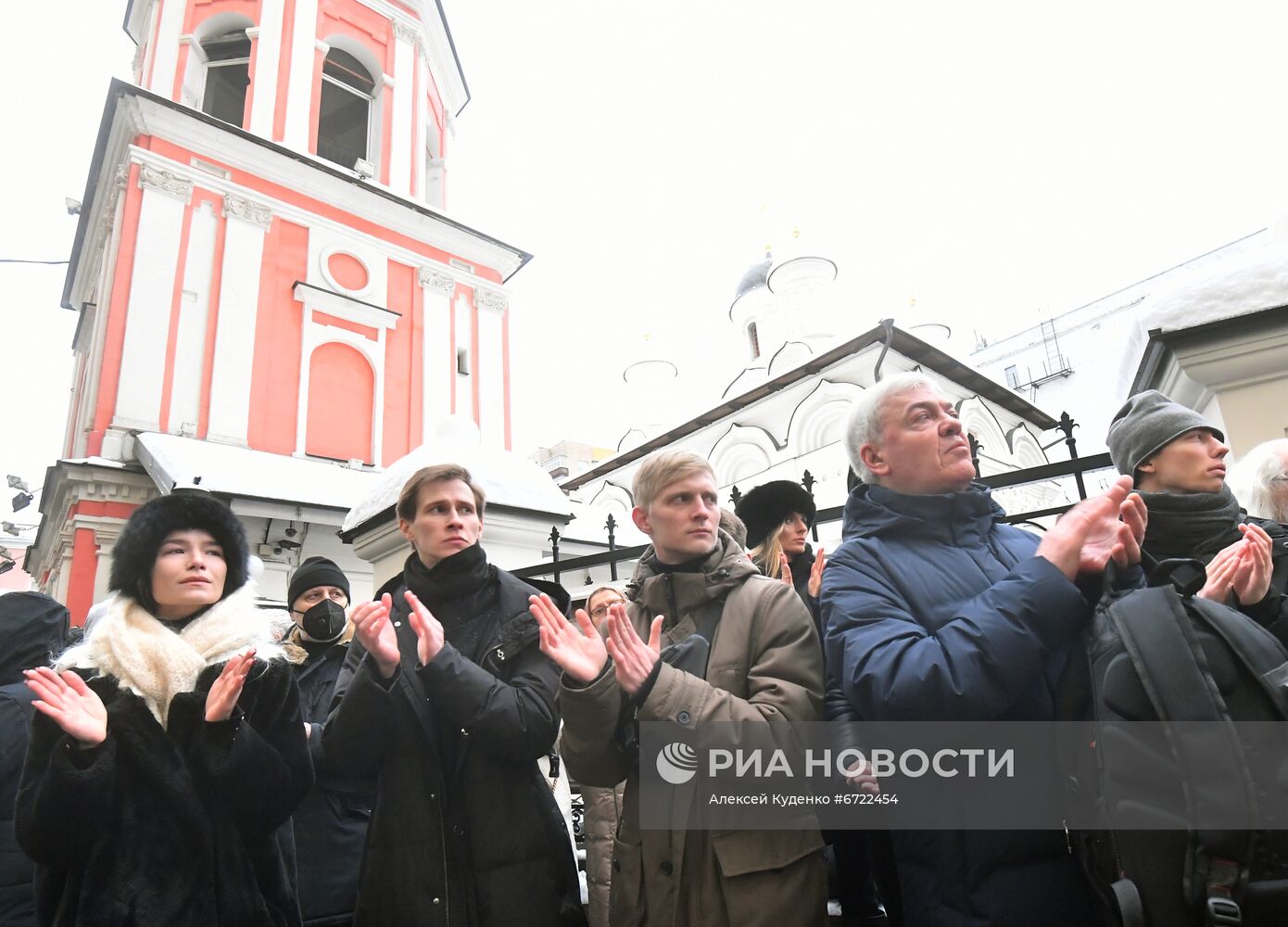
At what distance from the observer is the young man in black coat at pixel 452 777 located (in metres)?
2.01

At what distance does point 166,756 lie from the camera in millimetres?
1921

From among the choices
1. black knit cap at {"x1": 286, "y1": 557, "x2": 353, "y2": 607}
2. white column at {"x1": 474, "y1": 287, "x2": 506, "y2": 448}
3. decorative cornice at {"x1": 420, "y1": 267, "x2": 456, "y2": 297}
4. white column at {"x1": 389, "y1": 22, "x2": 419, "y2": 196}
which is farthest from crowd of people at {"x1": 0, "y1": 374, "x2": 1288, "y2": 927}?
white column at {"x1": 389, "y1": 22, "x2": 419, "y2": 196}

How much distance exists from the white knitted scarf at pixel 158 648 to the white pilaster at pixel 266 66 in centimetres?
1325

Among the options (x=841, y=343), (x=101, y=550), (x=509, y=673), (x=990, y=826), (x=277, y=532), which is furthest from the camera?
(x=841, y=343)

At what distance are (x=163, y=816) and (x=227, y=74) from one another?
54.7ft

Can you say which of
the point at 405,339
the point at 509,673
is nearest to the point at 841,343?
the point at 405,339

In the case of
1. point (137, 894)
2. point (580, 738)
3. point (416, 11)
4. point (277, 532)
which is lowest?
point (137, 894)

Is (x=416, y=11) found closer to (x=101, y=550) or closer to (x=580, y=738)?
(x=101, y=550)

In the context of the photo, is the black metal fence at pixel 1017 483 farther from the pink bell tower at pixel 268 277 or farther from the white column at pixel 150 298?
the white column at pixel 150 298

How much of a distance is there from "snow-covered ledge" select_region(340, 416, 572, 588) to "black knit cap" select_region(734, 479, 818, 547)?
2.27m

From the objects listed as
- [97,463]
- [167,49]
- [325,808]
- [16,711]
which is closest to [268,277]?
[97,463]

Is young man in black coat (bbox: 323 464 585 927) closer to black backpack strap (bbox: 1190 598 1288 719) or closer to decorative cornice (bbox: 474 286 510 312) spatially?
black backpack strap (bbox: 1190 598 1288 719)

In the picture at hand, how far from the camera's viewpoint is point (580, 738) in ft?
6.01

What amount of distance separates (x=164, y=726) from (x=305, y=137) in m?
13.9
